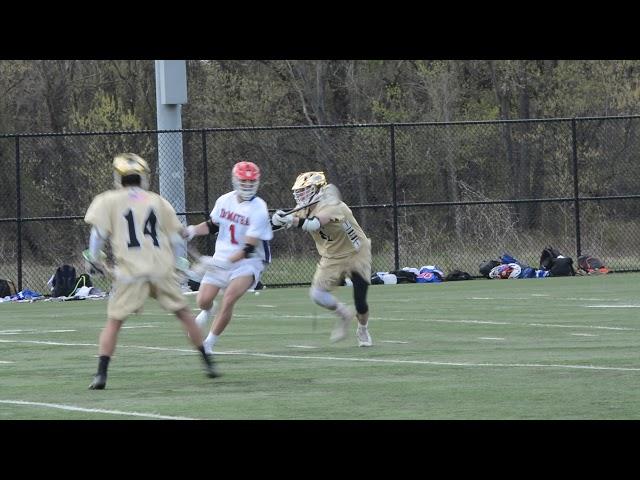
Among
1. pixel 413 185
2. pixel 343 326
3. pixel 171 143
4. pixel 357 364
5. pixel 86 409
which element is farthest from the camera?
pixel 413 185

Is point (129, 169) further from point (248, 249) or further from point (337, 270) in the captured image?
point (337, 270)

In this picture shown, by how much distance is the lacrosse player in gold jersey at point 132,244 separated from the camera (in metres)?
13.1

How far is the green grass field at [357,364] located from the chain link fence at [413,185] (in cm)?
1123

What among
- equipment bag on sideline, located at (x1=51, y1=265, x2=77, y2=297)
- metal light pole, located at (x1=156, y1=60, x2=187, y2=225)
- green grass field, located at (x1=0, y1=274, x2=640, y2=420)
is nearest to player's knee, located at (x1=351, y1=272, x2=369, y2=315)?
green grass field, located at (x1=0, y1=274, x2=640, y2=420)

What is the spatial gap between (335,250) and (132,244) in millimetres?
4669

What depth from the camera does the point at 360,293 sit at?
17141 millimetres

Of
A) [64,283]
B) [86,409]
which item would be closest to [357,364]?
[86,409]

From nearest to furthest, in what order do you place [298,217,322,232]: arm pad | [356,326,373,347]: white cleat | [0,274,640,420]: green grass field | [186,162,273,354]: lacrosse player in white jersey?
[0,274,640,420]: green grass field → [186,162,273,354]: lacrosse player in white jersey → [298,217,322,232]: arm pad → [356,326,373,347]: white cleat

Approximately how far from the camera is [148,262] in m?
13.2

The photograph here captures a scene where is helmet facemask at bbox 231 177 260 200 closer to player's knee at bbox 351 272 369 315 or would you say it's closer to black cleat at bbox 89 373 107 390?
player's knee at bbox 351 272 369 315

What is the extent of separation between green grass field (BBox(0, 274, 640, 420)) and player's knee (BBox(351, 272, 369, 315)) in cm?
46

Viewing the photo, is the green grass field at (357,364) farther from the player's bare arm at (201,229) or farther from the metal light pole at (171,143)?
the metal light pole at (171,143)

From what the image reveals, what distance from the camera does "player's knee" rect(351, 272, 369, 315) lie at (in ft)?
55.8
